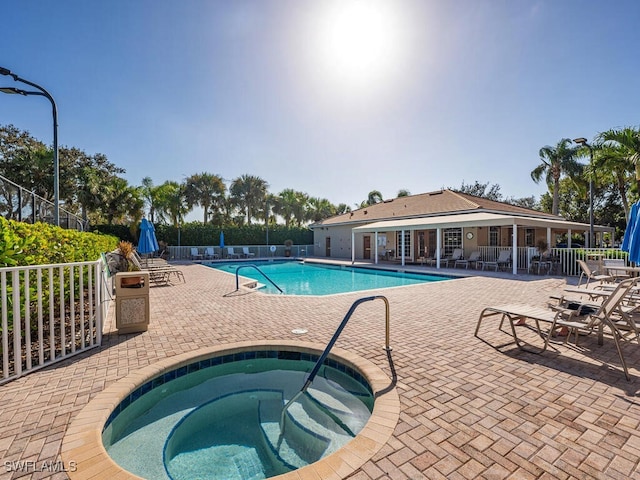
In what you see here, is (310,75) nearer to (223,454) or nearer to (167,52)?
(167,52)

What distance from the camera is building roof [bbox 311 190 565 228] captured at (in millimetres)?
19641

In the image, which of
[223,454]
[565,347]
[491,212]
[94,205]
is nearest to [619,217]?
[491,212]

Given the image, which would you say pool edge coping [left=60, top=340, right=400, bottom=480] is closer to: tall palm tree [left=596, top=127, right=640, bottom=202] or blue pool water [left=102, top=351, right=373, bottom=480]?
blue pool water [left=102, top=351, right=373, bottom=480]

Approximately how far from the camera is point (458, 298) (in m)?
8.62

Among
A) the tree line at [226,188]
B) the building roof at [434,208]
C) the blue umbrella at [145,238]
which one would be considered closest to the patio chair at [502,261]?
the building roof at [434,208]

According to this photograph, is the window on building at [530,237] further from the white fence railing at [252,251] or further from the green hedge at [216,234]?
the green hedge at [216,234]

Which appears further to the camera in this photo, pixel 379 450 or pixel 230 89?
pixel 230 89

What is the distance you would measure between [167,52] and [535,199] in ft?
191

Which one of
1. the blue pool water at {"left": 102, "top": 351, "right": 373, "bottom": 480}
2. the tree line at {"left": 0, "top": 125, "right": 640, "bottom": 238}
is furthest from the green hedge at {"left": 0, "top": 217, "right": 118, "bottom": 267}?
the tree line at {"left": 0, "top": 125, "right": 640, "bottom": 238}

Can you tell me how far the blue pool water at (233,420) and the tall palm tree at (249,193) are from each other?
3182 cm

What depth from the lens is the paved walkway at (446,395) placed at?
223cm

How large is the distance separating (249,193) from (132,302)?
30421 mm

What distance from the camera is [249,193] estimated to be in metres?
34.9

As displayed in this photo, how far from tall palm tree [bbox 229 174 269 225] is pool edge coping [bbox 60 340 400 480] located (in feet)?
105
